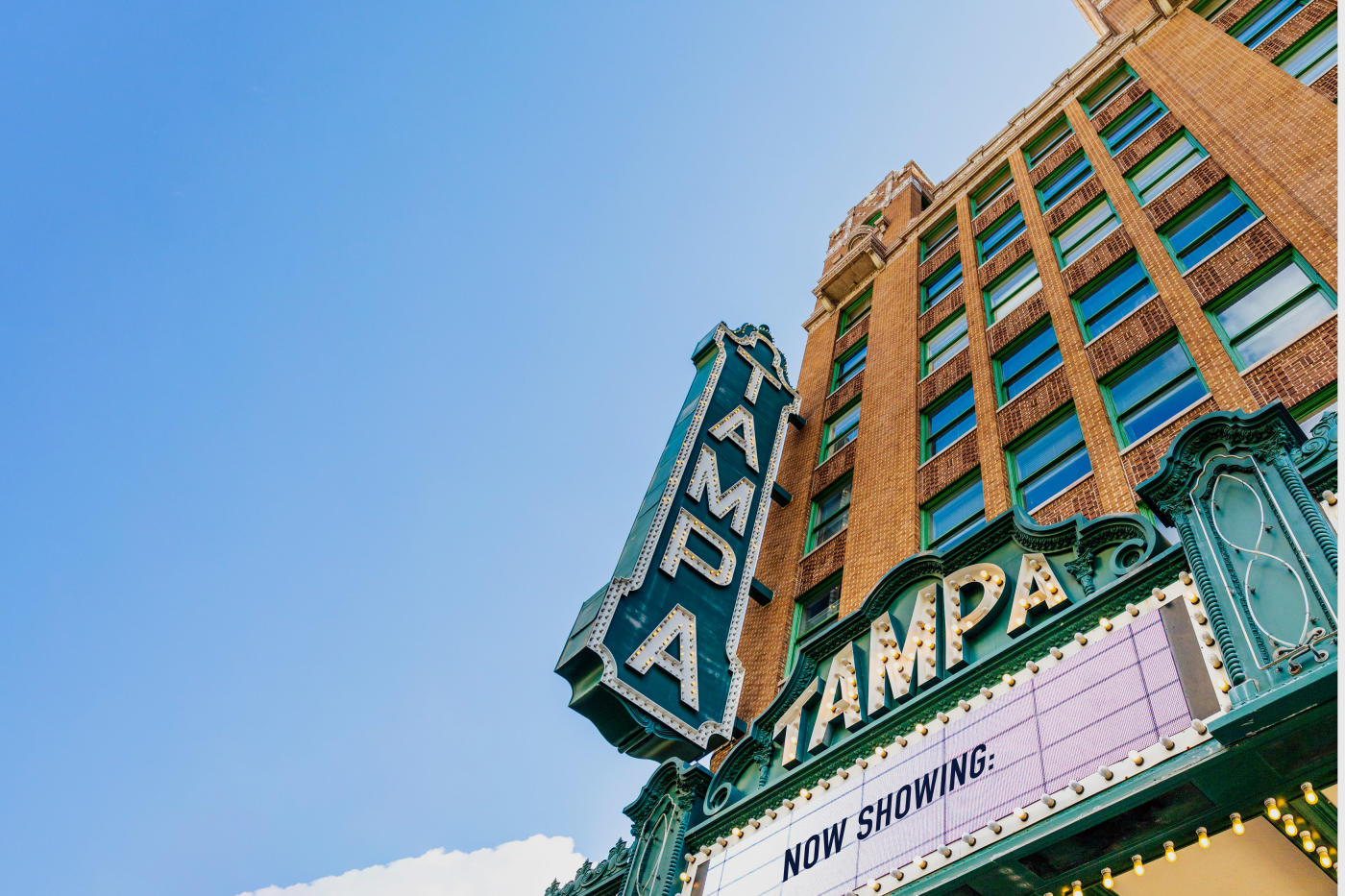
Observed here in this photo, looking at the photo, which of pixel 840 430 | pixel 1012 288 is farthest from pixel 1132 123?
pixel 840 430

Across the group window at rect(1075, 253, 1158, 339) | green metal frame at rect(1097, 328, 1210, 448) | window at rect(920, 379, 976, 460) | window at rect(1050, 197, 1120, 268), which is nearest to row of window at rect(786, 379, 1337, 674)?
green metal frame at rect(1097, 328, 1210, 448)

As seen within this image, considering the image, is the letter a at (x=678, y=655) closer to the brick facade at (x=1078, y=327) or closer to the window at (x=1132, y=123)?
the brick facade at (x=1078, y=327)

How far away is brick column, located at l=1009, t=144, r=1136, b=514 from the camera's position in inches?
600

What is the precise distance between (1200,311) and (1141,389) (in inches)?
64.8

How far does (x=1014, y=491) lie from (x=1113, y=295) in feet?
17.3

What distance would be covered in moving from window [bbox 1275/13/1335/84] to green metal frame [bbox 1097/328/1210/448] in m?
6.99

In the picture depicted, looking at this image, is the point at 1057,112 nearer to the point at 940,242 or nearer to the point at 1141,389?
the point at 940,242

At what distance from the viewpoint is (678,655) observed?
15.9 metres

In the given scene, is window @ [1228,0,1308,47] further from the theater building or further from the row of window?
the row of window

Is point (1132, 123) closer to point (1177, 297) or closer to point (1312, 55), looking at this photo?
point (1312, 55)

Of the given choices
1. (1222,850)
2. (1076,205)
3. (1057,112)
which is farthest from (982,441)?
(1057,112)

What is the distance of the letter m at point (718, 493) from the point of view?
19328 millimetres

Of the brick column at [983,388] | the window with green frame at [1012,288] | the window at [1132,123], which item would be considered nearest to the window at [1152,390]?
the brick column at [983,388]

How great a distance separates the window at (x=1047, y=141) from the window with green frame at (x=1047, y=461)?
1493 cm
